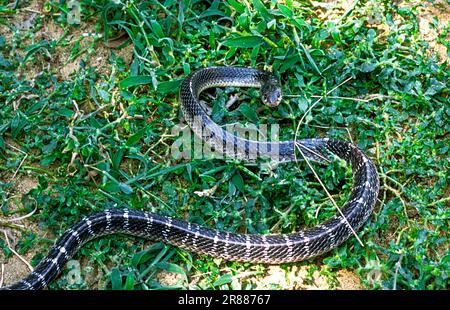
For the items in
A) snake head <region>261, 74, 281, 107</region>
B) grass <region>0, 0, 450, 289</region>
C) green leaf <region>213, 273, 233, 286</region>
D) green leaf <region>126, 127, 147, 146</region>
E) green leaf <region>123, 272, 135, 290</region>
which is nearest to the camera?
green leaf <region>123, 272, 135, 290</region>

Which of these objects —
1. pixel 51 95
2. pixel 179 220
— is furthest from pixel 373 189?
pixel 51 95

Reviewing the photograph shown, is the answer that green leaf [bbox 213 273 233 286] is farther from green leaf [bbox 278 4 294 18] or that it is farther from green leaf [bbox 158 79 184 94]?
green leaf [bbox 278 4 294 18]

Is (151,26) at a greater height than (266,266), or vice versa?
(151,26)

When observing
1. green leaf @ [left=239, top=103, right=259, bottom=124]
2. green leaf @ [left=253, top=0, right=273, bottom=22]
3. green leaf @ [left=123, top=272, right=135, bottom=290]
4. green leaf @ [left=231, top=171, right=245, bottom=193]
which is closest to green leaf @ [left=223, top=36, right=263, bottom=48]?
green leaf @ [left=253, top=0, right=273, bottom=22]

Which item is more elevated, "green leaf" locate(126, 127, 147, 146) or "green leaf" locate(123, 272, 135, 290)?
"green leaf" locate(126, 127, 147, 146)

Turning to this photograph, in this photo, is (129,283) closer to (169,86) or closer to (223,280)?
(223,280)

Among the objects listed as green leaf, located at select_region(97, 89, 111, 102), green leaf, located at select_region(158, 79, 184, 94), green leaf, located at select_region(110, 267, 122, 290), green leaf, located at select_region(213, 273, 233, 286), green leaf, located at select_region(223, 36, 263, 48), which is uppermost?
green leaf, located at select_region(223, 36, 263, 48)
